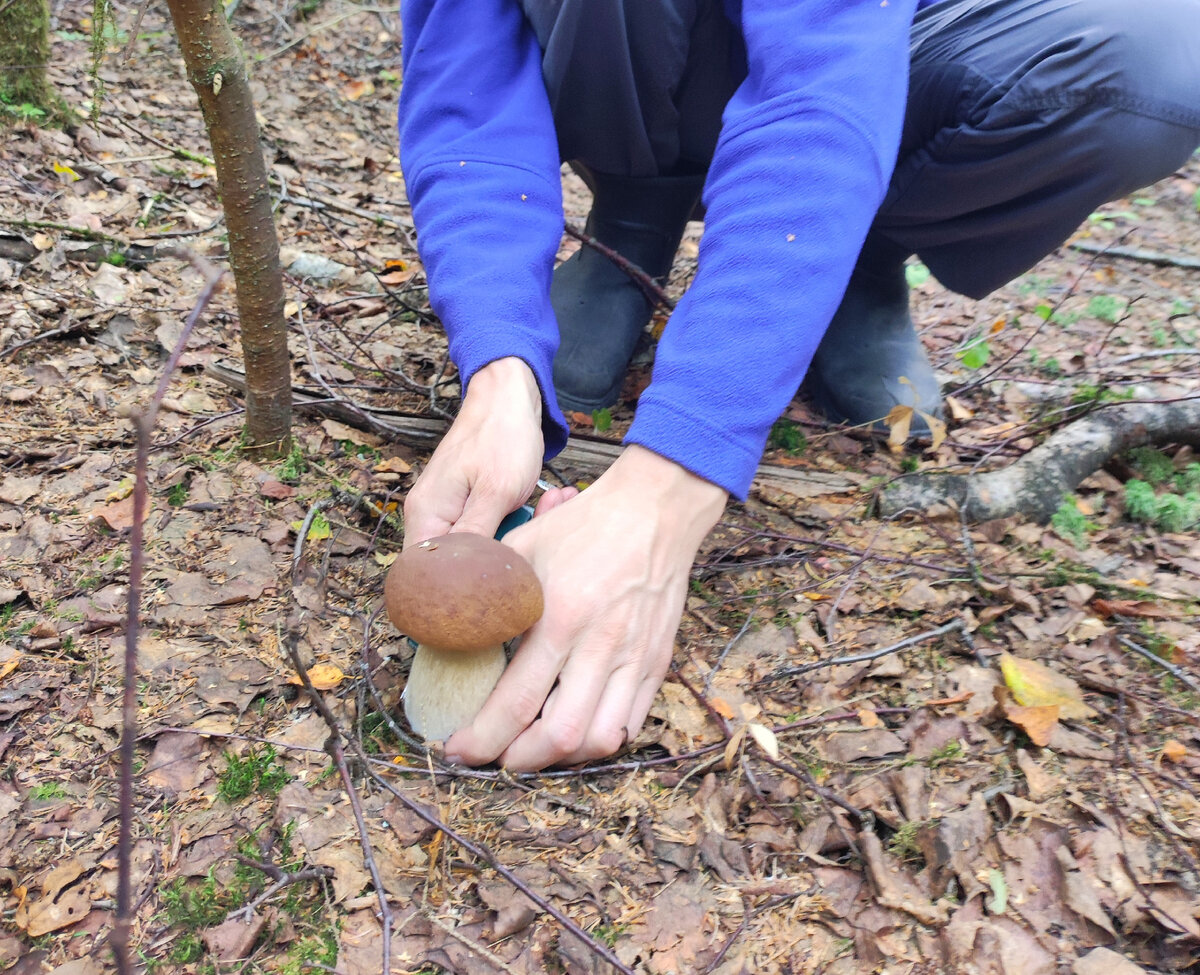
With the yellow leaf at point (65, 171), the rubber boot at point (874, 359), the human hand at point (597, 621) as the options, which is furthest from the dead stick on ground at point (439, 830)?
the yellow leaf at point (65, 171)

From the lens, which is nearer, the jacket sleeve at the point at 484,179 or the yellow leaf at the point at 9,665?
the yellow leaf at the point at 9,665

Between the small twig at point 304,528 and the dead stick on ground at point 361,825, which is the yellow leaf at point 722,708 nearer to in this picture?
the dead stick on ground at point 361,825

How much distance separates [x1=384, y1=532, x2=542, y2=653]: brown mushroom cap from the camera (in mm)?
1569

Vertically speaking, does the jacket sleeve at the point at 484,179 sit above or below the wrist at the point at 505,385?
above

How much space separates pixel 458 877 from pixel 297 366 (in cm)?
200

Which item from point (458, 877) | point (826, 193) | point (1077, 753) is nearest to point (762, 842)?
point (458, 877)

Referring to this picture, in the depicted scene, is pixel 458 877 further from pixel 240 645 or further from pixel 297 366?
pixel 297 366

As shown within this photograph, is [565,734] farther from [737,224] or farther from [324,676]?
[737,224]

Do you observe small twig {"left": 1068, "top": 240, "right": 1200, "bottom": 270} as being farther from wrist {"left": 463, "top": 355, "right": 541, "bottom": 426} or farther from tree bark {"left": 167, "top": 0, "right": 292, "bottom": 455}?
tree bark {"left": 167, "top": 0, "right": 292, "bottom": 455}

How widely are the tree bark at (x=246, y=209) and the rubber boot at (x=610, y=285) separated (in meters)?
1.07

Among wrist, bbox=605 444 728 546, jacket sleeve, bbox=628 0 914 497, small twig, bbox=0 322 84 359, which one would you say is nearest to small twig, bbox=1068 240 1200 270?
jacket sleeve, bbox=628 0 914 497

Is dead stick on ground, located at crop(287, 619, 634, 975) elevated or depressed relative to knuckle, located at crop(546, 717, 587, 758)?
depressed

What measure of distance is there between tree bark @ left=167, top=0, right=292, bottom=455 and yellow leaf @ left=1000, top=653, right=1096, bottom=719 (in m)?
2.15

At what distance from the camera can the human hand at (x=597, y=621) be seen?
5.57 ft
